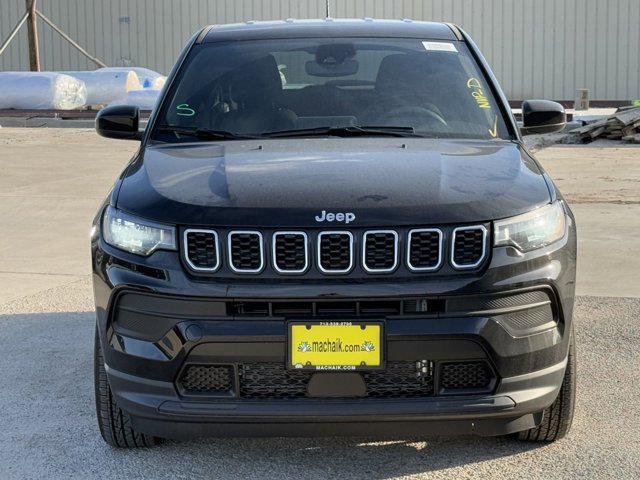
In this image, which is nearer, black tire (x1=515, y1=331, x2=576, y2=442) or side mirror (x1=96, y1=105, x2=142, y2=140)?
black tire (x1=515, y1=331, x2=576, y2=442)

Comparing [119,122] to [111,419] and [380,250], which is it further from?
[380,250]

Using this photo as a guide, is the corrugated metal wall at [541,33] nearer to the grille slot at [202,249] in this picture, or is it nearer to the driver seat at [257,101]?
the driver seat at [257,101]

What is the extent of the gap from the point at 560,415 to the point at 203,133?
1.83 meters

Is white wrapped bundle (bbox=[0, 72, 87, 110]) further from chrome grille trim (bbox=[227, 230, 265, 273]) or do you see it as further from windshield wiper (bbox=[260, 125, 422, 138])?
chrome grille trim (bbox=[227, 230, 265, 273])

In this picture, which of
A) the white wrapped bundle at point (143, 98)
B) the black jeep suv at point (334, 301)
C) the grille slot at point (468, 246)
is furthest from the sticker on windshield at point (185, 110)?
the white wrapped bundle at point (143, 98)

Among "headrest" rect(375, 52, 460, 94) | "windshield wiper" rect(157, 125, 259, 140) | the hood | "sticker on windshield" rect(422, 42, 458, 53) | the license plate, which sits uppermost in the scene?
"sticker on windshield" rect(422, 42, 458, 53)

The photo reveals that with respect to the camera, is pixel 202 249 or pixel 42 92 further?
pixel 42 92

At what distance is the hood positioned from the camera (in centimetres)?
345

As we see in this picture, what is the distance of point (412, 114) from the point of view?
15.2 ft

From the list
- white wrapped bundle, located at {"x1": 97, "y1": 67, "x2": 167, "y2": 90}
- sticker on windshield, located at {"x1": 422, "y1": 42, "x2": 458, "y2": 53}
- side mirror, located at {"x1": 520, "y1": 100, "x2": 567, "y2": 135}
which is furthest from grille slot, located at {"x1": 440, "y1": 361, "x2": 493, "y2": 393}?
white wrapped bundle, located at {"x1": 97, "y1": 67, "x2": 167, "y2": 90}

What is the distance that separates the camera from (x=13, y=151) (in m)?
16.2

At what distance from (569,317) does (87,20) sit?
33.7 metres

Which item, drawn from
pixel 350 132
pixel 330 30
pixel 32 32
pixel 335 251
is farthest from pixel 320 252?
pixel 32 32

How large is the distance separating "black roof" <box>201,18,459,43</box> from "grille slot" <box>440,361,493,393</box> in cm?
213
